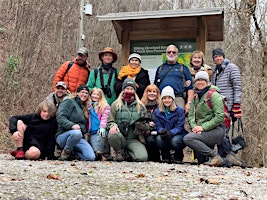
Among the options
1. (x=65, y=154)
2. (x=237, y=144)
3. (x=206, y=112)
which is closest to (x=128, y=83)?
(x=206, y=112)

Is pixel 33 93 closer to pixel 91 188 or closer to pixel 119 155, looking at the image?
pixel 119 155

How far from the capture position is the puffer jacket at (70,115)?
23.6 feet

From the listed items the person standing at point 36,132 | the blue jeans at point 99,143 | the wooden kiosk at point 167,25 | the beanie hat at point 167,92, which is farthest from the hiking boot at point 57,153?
the wooden kiosk at point 167,25

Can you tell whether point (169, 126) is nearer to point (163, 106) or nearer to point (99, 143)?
point (163, 106)

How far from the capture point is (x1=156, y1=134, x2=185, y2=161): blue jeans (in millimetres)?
7203

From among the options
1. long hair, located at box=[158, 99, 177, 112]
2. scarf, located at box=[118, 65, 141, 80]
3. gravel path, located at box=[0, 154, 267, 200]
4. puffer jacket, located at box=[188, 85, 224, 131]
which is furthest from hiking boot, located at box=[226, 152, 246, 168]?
scarf, located at box=[118, 65, 141, 80]

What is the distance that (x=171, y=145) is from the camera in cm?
729

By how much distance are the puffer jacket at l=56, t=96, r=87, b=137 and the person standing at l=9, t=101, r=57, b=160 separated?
0.18 meters

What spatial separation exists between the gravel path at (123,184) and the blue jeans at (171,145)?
1175 mm

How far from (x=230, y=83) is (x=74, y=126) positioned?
296 cm

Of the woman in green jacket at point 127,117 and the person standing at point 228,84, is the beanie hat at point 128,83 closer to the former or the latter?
the woman in green jacket at point 127,117

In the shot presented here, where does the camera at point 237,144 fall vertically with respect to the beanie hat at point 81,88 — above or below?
below

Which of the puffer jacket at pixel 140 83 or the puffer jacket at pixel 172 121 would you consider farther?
the puffer jacket at pixel 140 83

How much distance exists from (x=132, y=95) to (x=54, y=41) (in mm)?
12381
